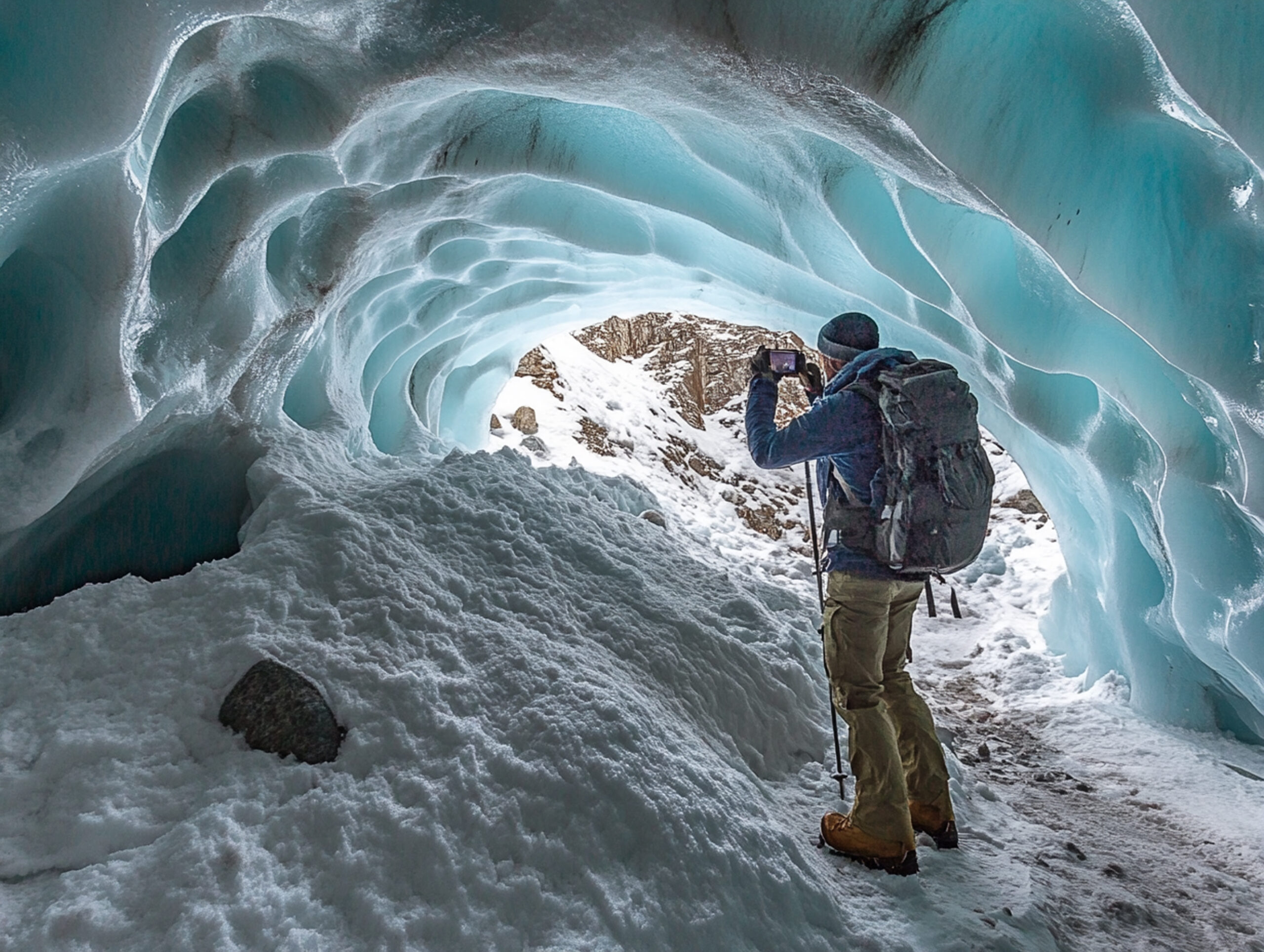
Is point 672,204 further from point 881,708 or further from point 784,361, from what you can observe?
point 881,708

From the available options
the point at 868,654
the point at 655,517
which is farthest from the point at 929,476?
the point at 655,517

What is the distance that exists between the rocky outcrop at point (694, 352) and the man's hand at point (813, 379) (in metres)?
11.8

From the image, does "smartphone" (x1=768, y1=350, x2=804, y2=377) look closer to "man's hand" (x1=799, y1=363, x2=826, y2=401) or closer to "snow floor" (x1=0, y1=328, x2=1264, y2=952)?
"man's hand" (x1=799, y1=363, x2=826, y2=401)

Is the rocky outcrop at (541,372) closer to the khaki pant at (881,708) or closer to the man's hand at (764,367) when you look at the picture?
the man's hand at (764,367)

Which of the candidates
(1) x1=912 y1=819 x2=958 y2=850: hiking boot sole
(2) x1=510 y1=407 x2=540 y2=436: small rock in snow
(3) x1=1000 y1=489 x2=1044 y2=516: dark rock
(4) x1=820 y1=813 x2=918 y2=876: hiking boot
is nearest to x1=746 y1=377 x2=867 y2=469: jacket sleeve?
(4) x1=820 y1=813 x2=918 y2=876: hiking boot

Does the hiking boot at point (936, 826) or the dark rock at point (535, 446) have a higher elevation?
the dark rock at point (535, 446)

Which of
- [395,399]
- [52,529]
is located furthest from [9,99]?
[395,399]

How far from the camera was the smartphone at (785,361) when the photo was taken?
2.83 metres

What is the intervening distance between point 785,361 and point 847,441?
0.57 m

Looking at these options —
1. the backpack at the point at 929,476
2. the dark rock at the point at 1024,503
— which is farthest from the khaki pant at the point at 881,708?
the dark rock at the point at 1024,503

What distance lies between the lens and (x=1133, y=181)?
241 cm

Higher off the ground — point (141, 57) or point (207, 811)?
point (141, 57)

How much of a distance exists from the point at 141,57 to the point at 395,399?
491cm

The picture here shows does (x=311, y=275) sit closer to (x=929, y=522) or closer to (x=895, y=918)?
(x=929, y=522)
